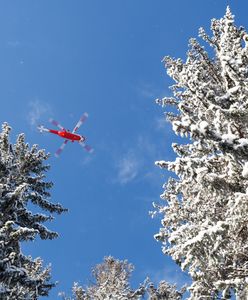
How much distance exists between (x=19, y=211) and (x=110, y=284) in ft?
25.3

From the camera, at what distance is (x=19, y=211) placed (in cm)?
1508

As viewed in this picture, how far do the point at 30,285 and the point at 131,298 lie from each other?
31.6ft

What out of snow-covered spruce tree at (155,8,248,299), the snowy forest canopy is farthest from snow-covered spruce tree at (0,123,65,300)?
snow-covered spruce tree at (155,8,248,299)

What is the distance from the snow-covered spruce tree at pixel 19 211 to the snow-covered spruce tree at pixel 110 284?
268cm

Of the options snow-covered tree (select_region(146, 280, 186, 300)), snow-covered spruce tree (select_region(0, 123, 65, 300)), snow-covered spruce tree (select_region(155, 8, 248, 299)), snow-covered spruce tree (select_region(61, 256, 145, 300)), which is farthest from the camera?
snow-covered tree (select_region(146, 280, 186, 300))

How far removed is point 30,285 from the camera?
44.1 feet

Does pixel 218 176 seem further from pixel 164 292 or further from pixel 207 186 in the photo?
pixel 164 292

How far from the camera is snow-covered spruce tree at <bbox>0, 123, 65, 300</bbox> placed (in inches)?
501

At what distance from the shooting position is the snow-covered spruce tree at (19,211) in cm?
1273

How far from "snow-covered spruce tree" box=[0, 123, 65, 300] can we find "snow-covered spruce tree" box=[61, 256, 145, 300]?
105 inches

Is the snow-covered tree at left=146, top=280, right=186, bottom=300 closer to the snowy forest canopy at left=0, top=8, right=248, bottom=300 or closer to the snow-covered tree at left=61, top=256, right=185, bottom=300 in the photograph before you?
the snow-covered tree at left=61, top=256, right=185, bottom=300

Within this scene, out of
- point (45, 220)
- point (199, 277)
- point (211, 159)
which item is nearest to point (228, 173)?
point (211, 159)

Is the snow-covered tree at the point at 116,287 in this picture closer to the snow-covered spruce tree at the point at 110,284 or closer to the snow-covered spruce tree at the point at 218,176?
the snow-covered spruce tree at the point at 110,284

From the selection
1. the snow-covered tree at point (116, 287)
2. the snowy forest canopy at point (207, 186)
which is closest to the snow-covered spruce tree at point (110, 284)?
the snow-covered tree at point (116, 287)
